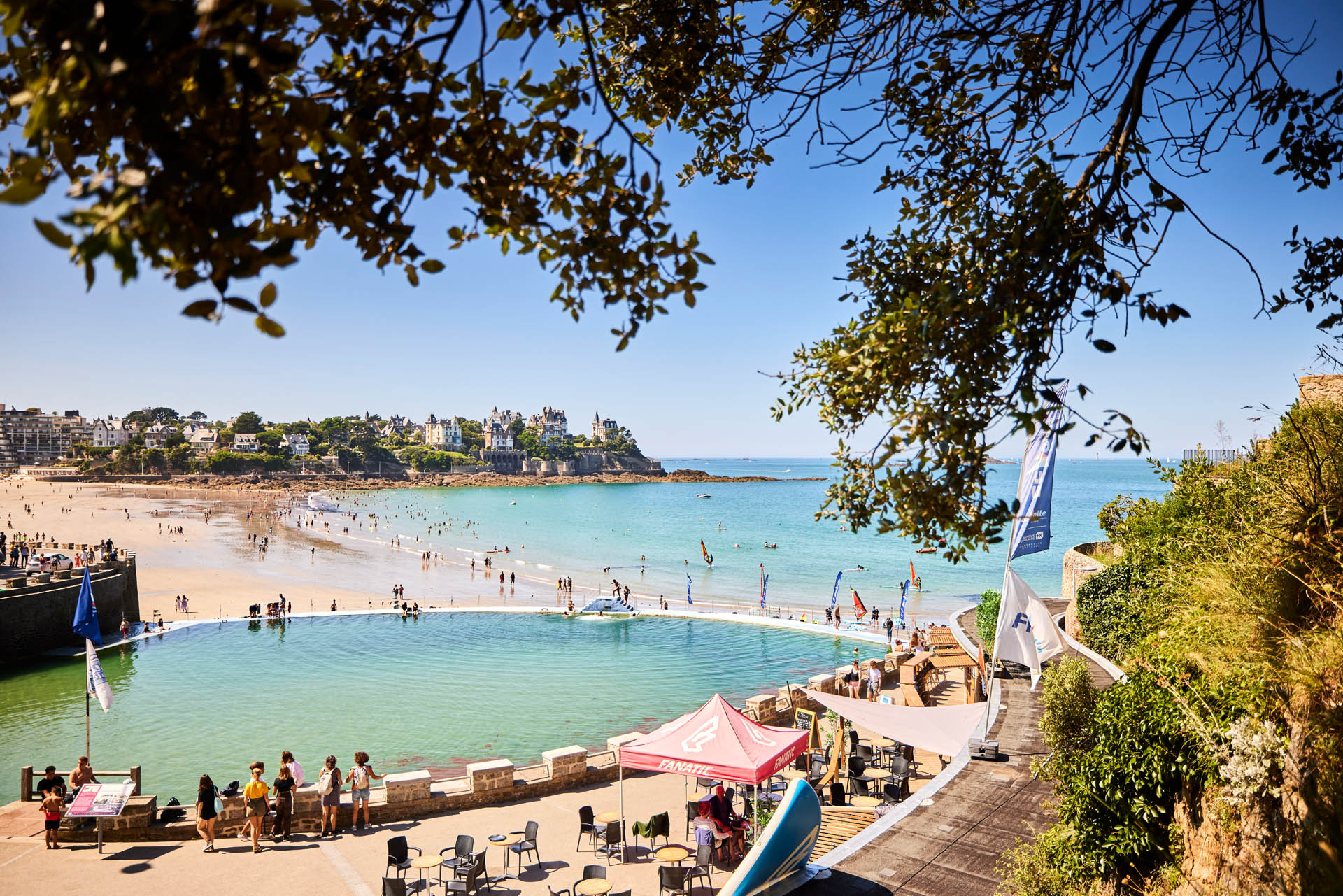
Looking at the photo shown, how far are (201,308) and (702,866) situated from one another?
1104cm

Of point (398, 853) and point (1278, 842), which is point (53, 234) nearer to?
point (1278, 842)

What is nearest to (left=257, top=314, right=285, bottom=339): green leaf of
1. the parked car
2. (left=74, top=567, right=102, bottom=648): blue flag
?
(left=74, top=567, right=102, bottom=648): blue flag

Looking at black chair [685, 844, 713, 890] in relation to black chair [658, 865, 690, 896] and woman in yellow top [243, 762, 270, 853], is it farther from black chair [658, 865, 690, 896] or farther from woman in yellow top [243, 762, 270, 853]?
woman in yellow top [243, 762, 270, 853]

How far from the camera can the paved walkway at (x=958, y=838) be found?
29.1 ft

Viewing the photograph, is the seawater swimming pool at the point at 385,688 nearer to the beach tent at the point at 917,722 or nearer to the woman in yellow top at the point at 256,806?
the woman in yellow top at the point at 256,806

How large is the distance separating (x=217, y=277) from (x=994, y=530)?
344cm

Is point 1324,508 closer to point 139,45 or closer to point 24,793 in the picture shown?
point 139,45

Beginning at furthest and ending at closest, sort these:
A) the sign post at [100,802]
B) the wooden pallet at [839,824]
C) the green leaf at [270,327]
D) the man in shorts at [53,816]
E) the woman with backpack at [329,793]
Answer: the woman with backpack at [329,793] < the wooden pallet at [839,824] < the man in shorts at [53,816] < the sign post at [100,802] < the green leaf at [270,327]

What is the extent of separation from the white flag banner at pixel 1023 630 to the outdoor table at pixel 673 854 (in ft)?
22.2

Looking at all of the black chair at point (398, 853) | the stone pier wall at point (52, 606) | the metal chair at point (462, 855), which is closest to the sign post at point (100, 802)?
the black chair at point (398, 853)

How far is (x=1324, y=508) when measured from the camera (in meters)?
6.11

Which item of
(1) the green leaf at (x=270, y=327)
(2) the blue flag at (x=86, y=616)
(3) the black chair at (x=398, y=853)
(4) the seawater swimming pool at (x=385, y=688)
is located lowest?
(4) the seawater swimming pool at (x=385, y=688)

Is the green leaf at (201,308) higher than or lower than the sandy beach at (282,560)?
higher

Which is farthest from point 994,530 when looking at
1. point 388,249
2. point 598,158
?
point 388,249
